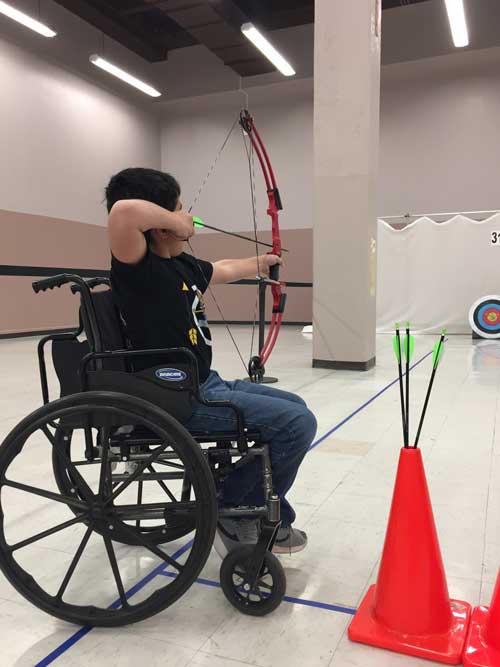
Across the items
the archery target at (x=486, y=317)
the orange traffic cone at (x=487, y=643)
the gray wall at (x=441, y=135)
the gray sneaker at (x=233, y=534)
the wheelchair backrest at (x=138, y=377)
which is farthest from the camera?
the gray wall at (x=441, y=135)

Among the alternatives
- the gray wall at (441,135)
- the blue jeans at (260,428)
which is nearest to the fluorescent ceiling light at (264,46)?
the gray wall at (441,135)

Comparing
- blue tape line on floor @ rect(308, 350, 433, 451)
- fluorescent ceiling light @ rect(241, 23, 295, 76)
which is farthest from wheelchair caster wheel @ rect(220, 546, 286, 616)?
fluorescent ceiling light @ rect(241, 23, 295, 76)

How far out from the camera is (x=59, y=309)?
7766 mm

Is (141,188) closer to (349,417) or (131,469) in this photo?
(131,469)

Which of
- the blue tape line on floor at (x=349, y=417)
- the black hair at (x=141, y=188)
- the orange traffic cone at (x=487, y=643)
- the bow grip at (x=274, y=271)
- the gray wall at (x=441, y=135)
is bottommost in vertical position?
the blue tape line on floor at (x=349, y=417)

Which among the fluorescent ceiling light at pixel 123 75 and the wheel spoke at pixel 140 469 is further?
the fluorescent ceiling light at pixel 123 75

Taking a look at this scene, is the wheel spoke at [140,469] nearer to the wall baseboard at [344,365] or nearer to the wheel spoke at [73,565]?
the wheel spoke at [73,565]

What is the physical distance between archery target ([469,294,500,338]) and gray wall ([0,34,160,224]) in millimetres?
5567

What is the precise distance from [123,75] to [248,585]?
8.02m

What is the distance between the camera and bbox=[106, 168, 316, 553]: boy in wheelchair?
42.3 inches

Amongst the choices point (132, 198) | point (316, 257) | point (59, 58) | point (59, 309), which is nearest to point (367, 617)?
point (132, 198)

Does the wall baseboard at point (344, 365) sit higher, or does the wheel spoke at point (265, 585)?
the wheel spoke at point (265, 585)

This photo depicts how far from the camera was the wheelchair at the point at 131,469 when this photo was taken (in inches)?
39.0

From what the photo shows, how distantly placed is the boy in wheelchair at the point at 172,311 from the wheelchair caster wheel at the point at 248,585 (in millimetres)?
91
